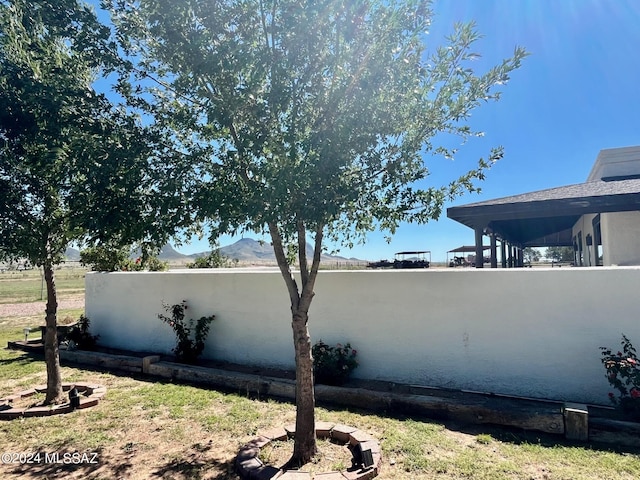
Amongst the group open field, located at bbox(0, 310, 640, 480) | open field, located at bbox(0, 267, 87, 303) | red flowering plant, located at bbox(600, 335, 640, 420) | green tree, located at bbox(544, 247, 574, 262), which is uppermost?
green tree, located at bbox(544, 247, 574, 262)

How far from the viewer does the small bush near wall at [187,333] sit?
810 cm

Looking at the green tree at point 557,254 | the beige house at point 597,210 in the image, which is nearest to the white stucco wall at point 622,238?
the beige house at point 597,210

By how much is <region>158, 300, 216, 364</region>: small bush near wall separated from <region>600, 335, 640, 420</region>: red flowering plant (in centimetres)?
685

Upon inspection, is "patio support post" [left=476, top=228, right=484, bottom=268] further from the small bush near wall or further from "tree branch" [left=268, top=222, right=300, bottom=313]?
the small bush near wall

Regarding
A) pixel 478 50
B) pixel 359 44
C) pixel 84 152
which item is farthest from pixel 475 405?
pixel 84 152

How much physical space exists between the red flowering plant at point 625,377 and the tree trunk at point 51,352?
7.68m

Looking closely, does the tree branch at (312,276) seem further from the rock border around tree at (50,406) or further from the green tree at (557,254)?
the green tree at (557,254)

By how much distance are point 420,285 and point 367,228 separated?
2.31 meters

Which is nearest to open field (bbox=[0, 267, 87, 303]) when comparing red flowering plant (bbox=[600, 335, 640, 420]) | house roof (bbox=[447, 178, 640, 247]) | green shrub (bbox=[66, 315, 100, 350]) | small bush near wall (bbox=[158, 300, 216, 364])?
green shrub (bbox=[66, 315, 100, 350])

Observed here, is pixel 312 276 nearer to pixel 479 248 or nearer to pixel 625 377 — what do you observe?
pixel 625 377

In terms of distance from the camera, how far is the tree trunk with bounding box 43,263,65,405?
18.7 feet

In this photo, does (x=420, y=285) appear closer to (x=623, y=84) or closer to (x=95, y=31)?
(x=95, y=31)

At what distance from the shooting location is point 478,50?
386 centimetres

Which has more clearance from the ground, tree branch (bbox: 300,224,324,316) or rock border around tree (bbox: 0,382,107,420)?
tree branch (bbox: 300,224,324,316)
